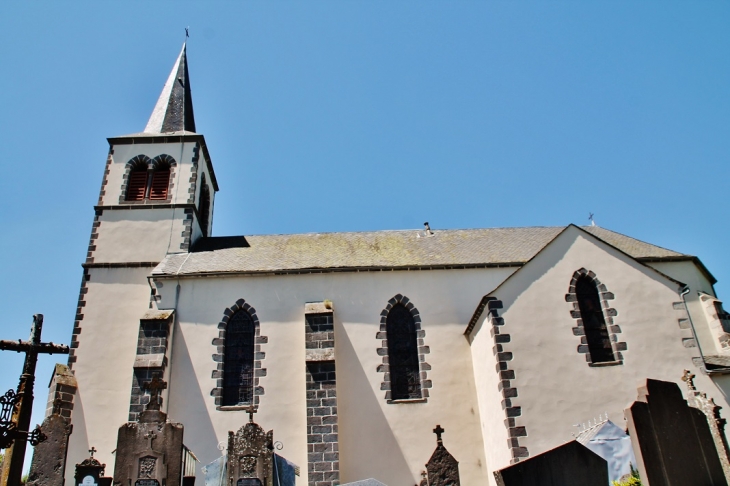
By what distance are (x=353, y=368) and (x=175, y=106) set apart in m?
13.7

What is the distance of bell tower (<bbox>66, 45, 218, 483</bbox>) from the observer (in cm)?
1511

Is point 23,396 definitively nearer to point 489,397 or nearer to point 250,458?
point 250,458

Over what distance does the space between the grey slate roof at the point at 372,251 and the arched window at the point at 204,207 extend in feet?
4.68

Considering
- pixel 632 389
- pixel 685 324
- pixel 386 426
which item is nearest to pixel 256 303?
pixel 386 426

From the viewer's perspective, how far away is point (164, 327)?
50.8ft

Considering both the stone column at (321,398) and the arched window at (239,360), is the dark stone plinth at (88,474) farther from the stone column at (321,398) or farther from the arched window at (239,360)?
the stone column at (321,398)

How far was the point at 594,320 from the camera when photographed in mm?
14211

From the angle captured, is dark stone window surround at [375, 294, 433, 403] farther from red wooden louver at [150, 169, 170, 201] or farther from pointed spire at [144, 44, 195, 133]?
pointed spire at [144, 44, 195, 133]

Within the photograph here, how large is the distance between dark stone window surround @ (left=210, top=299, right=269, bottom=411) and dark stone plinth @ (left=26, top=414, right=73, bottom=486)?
4.47m

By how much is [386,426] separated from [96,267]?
1026 centimetres

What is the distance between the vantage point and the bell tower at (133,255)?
15109 mm

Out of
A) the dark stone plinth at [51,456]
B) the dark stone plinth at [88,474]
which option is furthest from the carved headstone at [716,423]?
the dark stone plinth at [51,456]

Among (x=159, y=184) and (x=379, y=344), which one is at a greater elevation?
(x=159, y=184)

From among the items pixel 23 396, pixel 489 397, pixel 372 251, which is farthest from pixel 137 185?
pixel 489 397
